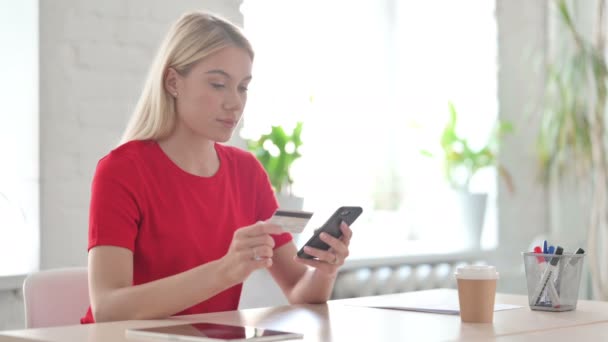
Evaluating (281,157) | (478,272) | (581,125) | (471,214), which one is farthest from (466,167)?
(478,272)

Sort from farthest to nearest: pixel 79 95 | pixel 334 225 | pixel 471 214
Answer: pixel 471 214 → pixel 79 95 → pixel 334 225

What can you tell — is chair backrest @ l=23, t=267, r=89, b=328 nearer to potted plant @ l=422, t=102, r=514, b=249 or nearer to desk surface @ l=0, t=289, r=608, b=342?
desk surface @ l=0, t=289, r=608, b=342

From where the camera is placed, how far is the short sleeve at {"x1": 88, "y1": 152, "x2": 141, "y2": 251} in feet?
6.12

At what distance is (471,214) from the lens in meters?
3.81

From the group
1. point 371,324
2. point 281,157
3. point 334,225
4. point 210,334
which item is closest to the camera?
point 210,334

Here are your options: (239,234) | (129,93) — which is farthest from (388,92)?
(239,234)

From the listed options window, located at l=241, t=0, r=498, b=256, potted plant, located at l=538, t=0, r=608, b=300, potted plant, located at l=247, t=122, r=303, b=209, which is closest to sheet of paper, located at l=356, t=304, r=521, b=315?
potted plant, located at l=247, t=122, r=303, b=209

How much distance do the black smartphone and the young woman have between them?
0.05 ft

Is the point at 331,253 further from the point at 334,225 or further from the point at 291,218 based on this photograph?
the point at 291,218

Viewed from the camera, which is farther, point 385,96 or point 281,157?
point 385,96

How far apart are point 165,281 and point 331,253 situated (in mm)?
373

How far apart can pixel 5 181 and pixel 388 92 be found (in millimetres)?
2159

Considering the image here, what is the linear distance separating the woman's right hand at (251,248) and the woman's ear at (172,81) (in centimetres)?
56

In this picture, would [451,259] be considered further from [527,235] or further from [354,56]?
[354,56]
